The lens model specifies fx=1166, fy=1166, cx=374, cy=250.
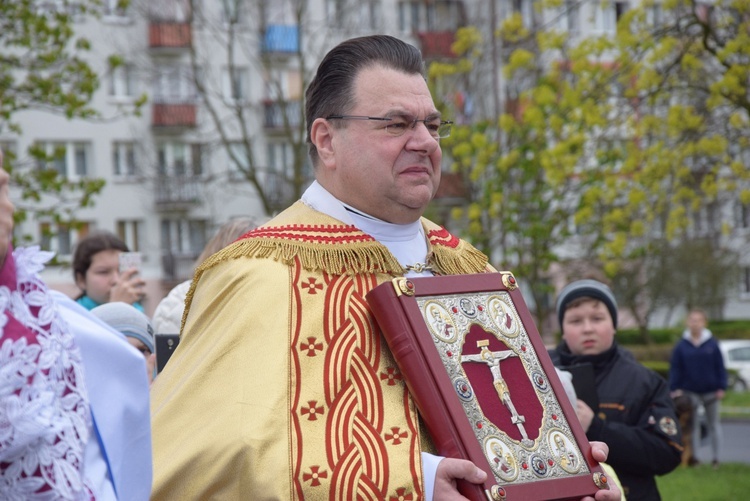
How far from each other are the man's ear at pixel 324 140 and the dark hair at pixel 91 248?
2.90m

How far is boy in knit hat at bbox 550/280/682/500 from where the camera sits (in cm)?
486

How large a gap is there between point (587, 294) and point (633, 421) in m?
0.58

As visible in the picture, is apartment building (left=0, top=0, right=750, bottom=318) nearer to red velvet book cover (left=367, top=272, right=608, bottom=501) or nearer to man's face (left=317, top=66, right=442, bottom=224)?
man's face (left=317, top=66, right=442, bottom=224)

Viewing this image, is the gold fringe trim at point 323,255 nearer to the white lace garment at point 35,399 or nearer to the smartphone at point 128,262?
the white lace garment at point 35,399

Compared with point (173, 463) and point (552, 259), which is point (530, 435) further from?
point (552, 259)

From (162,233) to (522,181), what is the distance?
22570 mm

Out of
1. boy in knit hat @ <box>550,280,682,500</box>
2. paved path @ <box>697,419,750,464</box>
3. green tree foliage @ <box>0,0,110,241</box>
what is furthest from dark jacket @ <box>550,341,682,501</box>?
paved path @ <box>697,419,750,464</box>

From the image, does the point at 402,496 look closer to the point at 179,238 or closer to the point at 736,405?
the point at 736,405

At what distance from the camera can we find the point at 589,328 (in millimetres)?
5098

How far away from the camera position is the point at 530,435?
331 centimetres

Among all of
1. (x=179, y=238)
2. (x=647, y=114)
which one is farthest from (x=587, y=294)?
(x=179, y=238)

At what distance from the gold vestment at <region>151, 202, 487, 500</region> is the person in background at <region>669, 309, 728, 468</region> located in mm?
11591

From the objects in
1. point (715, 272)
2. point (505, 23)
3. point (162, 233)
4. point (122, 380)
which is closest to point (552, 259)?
point (505, 23)

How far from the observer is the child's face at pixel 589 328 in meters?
5.09
